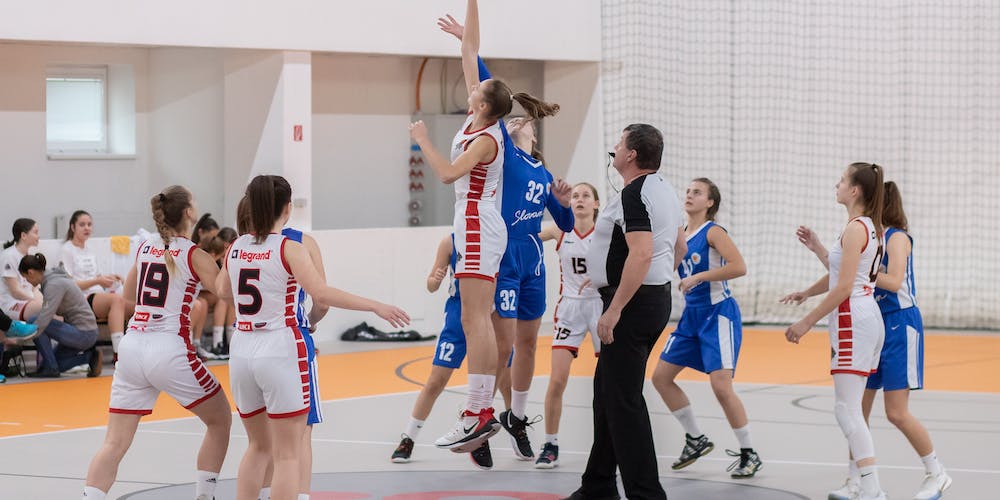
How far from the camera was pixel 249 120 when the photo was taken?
13.7m

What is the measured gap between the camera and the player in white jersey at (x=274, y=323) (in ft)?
17.2

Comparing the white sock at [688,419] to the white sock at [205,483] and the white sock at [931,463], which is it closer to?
the white sock at [931,463]

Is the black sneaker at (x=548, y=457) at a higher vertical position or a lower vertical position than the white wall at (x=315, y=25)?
lower

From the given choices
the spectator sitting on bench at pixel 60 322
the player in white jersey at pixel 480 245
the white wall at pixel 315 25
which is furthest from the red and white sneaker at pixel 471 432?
the white wall at pixel 315 25

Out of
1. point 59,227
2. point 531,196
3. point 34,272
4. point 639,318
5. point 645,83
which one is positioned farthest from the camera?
point 645,83

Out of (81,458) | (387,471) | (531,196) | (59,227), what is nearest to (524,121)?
(531,196)

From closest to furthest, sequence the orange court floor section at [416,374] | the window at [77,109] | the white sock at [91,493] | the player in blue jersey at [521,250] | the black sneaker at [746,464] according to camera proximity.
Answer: the white sock at [91,493] < the player in blue jersey at [521,250] < the black sneaker at [746,464] < the orange court floor section at [416,374] < the window at [77,109]

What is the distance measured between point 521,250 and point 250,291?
87.6 inches

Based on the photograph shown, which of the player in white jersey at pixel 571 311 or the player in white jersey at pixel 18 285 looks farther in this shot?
the player in white jersey at pixel 18 285

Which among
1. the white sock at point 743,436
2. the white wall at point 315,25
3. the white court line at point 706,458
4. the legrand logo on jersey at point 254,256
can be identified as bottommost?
the white court line at point 706,458

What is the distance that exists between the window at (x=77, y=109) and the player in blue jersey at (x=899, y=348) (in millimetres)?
9645

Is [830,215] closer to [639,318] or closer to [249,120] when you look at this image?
[249,120]

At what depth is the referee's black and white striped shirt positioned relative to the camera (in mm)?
5859

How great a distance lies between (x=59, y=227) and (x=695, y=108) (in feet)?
24.0
